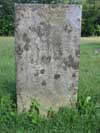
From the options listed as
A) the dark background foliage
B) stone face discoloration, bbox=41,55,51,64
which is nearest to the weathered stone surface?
stone face discoloration, bbox=41,55,51,64

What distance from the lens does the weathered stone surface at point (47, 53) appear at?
5.62m

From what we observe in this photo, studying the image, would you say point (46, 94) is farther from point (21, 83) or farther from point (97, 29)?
point (97, 29)

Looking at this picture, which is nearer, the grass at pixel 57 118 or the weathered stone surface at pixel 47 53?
the grass at pixel 57 118

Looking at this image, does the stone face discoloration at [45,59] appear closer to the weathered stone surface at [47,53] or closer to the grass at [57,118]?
the weathered stone surface at [47,53]

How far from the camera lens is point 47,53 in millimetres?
5738

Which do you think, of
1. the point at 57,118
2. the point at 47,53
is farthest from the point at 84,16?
the point at 57,118

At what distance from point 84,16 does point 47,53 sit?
28877 mm

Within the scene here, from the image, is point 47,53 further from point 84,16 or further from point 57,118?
point 84,16

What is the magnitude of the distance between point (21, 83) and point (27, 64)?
31 cm

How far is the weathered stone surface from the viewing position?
562cm

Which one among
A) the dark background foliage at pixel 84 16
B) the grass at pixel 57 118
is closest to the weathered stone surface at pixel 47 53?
the grass at pixel 57 118

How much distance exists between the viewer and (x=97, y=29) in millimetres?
33188

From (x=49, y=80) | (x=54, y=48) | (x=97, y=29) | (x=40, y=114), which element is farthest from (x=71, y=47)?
(x=97, y=29)

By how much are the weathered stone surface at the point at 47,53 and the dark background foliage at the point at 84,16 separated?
24727 mm
